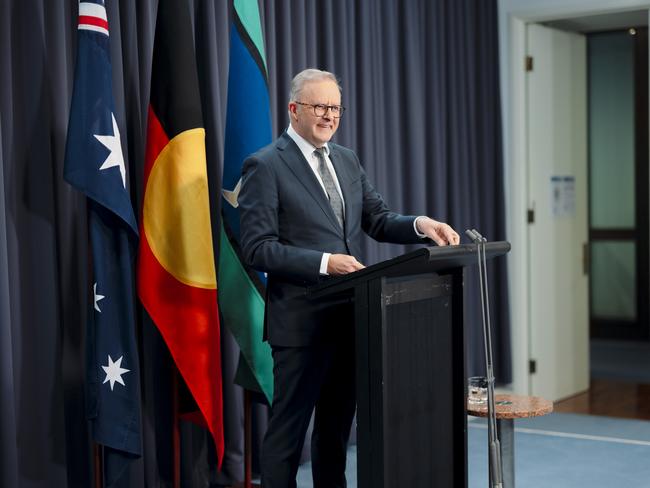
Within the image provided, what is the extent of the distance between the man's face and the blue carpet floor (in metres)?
1.65

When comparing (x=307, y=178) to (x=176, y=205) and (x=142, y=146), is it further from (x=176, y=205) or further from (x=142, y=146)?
(x=142, y=146)

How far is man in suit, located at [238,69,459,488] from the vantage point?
9.27ft

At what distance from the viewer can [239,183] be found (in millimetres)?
3420

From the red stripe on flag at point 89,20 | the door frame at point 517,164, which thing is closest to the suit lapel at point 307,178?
the red stripe on flag at point 89,20

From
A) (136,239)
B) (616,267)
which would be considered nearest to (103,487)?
(136,239)

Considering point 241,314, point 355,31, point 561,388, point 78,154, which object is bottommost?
point 561,388

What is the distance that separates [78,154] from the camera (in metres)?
2.95

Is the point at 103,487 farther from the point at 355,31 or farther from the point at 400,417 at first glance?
the point at 355,31

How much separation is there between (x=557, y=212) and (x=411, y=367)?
3474mm

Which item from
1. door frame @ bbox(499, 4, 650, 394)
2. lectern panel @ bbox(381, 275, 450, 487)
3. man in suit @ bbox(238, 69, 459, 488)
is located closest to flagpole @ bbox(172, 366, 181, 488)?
man in suit @ bbox(238, 69, 459, 488)

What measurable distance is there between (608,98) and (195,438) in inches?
224

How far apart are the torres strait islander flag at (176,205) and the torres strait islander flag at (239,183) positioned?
150mm

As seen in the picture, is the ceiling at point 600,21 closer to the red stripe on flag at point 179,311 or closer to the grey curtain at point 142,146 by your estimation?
the grey curtain at point 142,146

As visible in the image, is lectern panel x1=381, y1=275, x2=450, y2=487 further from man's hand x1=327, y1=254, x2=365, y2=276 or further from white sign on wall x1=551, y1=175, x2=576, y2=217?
white sign on wall x1=551, y1=175, x2=576, y2=217
